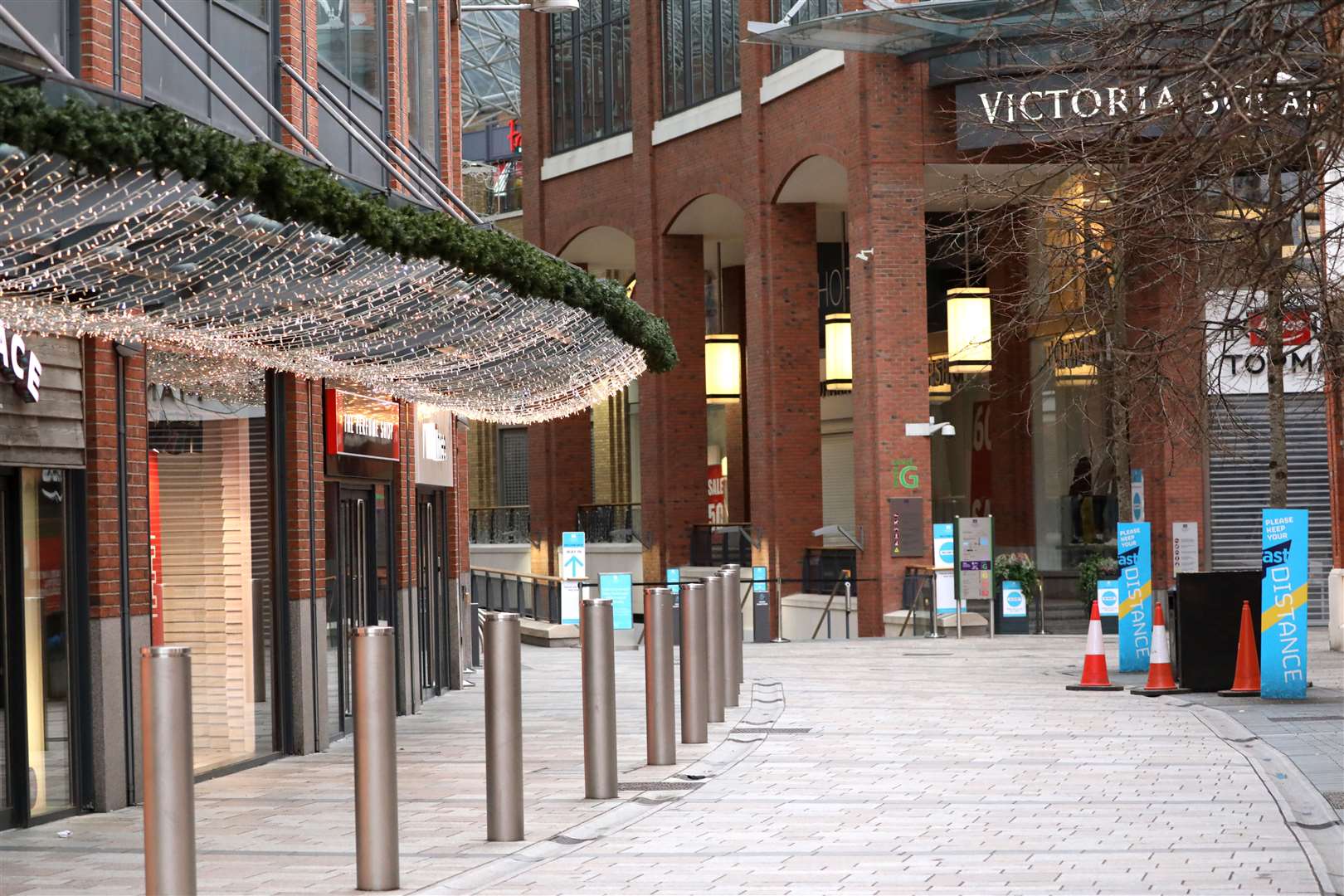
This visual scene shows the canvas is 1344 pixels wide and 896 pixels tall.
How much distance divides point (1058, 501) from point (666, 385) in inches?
335

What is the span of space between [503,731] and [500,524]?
127 ft

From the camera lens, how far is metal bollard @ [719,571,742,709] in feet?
48.6

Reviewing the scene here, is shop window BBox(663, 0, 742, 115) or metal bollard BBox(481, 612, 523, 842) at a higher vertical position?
shop window BBox(663, 0, 742, 115)

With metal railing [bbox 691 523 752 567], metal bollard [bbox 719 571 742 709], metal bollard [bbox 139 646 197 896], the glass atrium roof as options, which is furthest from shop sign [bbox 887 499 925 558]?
the glass atrium roof

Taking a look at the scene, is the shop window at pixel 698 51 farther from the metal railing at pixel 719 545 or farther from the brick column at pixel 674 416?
the metal railing at pixel 719 545

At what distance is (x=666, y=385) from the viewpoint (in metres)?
36.2

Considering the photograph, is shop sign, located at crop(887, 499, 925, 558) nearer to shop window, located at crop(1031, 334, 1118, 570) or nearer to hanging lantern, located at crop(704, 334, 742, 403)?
shop window, located at crop(1031, 334, 1118, 570)

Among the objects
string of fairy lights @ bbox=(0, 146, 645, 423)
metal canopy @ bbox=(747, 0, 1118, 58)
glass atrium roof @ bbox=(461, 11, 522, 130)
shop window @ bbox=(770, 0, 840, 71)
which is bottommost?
string of fairy lights @ bbox=(0, 146, 645, 423)

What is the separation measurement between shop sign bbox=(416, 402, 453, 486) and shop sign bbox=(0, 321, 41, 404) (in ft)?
20.5

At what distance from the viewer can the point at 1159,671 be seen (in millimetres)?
15555

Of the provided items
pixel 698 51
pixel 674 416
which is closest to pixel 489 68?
pixel 698 51

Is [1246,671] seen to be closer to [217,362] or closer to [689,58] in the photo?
[217,362]

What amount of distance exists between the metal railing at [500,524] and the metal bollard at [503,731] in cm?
3527

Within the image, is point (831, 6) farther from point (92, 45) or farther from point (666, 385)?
point (92, 45)
